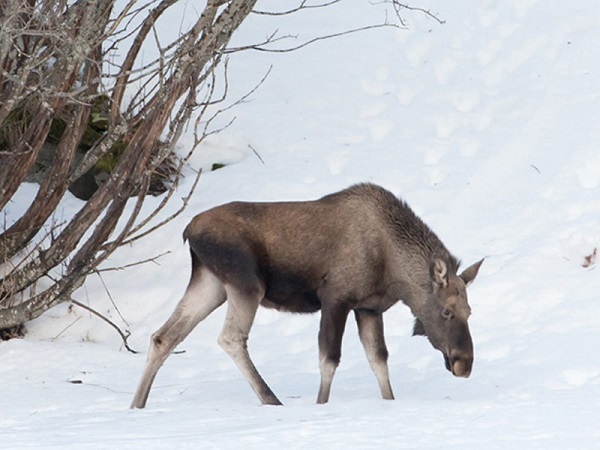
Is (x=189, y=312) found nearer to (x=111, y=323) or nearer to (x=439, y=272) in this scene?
(x=439, y=272)

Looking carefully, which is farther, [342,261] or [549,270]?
[549,270]

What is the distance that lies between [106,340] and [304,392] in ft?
8.72

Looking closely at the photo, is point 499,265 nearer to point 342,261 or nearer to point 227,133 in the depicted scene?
point 342,261

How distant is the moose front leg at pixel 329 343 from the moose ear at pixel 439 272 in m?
0.66

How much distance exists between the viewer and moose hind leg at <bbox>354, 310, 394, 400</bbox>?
8.93 metres

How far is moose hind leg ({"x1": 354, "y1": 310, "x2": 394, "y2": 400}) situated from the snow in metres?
0.19

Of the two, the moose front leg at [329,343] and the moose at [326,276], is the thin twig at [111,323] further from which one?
the moose front leg at [329,343]

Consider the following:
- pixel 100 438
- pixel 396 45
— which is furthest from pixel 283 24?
pixel 100 438

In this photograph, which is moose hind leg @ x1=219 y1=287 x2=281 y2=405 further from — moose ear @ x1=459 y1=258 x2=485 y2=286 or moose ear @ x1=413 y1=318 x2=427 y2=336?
moose ear @ x1=459 y1=258 x2=485 y2=286

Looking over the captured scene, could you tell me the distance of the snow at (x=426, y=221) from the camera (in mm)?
7555

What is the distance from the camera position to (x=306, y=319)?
11211 mm

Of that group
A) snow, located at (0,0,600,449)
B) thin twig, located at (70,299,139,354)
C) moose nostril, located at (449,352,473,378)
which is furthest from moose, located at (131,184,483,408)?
thin twig, located at (70,299,139,354)

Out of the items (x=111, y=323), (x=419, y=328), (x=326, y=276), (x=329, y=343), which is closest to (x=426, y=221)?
(x=419, y=328)

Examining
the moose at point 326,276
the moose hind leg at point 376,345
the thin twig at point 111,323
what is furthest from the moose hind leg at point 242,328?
the thin twig at point 111,323
